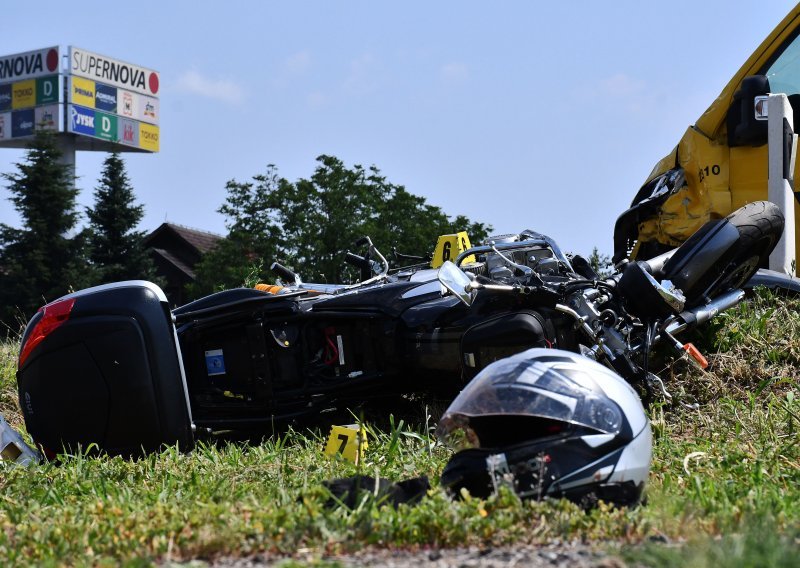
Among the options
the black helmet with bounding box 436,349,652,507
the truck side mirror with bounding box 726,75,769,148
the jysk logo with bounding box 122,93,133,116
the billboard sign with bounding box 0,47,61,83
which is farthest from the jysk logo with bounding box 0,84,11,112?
the black helmet with bounding box 436,349,652,507

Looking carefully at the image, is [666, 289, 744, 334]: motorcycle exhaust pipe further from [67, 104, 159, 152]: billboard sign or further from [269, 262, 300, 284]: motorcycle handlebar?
[67, 104, 159, 152]: billboard sign

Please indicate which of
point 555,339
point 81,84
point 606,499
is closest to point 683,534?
point 606,499

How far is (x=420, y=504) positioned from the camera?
11.8 feet

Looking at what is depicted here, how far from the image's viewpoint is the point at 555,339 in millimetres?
5547

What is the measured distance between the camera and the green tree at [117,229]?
2062 inches

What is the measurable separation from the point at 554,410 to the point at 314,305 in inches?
98.1

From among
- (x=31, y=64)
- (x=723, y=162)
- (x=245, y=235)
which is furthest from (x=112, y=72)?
(x=723, y=162)

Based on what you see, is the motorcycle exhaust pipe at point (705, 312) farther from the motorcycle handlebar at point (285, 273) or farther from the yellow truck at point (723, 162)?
the motorcycle handlebar at point (285, 273)

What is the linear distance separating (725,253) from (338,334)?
91.7 inches

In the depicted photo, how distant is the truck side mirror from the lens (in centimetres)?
785

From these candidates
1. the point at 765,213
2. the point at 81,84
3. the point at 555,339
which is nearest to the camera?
the point at 555,339

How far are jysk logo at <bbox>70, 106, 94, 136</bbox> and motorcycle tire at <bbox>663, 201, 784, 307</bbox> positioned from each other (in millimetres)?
66998

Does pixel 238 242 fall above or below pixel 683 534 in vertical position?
above

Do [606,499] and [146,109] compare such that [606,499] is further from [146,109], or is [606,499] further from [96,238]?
[146,109]
